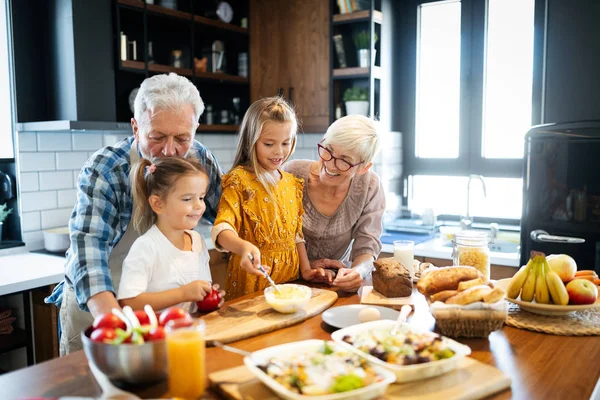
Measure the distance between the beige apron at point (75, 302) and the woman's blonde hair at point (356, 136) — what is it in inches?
29.6

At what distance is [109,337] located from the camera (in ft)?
3.76

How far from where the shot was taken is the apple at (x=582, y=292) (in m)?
1.60

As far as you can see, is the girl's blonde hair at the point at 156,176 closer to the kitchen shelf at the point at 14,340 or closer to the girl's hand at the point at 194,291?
the girl's hand at the point at 194,291

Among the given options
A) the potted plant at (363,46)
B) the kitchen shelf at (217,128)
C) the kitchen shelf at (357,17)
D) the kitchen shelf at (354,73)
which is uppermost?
the kitchen shelf at (357,17)

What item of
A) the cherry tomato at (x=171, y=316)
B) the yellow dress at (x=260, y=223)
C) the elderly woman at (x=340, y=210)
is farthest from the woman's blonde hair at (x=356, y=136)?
the cherry tomato at (x=171, y=316)

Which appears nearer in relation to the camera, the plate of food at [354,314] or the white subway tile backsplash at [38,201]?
the plate of food at [354,314]

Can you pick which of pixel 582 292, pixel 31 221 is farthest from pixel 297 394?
pixel 31 221

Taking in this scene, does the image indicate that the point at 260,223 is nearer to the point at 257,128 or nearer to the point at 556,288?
the point at 257,128

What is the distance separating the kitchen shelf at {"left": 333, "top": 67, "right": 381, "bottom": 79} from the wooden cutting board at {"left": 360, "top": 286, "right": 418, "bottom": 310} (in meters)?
2.38

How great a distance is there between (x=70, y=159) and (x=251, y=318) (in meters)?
2.28

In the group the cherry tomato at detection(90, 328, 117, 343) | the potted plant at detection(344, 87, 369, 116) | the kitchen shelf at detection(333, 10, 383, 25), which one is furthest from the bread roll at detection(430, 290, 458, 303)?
the kitchen shelf at detection(333, 10, 383, 25)

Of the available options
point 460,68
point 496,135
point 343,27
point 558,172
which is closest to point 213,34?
point 343,27

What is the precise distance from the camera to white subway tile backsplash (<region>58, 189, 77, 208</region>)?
133 inches

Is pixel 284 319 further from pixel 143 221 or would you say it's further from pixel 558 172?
pixel 558 172
